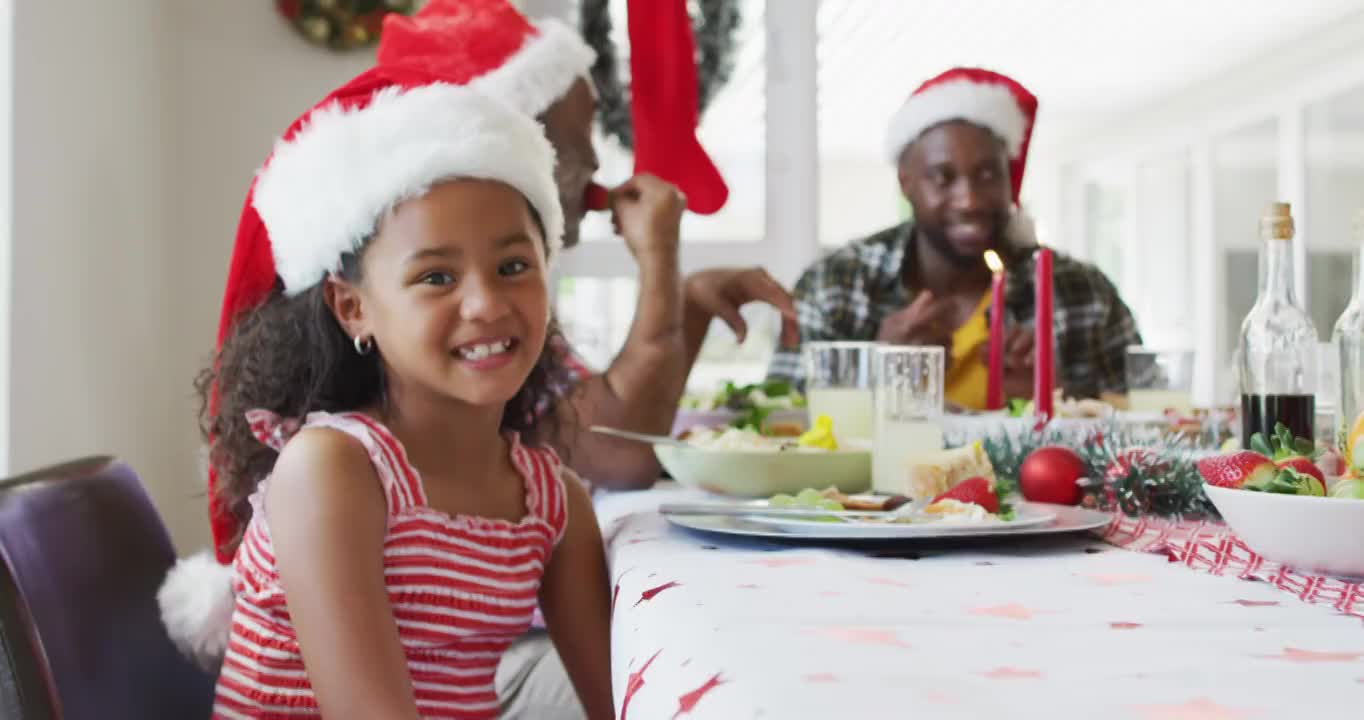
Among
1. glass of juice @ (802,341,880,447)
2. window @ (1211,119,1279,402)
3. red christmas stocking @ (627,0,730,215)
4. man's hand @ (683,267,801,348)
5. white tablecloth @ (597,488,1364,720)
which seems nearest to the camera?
white tablecloth @ (597,488,1364,720)

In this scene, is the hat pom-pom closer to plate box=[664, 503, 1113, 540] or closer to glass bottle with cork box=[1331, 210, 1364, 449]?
plate box=[664, 503, 1113, 540]

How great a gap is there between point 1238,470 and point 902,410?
47 cm

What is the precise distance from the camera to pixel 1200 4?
564cm

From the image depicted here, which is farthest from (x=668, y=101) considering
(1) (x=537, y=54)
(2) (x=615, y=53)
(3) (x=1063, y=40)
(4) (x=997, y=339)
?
(3) (x=1063, y=40)

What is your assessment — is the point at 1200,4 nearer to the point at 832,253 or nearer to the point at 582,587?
the point at 832,253

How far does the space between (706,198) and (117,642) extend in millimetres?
1197

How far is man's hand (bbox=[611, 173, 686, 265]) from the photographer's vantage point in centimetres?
161

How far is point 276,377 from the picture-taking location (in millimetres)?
1145

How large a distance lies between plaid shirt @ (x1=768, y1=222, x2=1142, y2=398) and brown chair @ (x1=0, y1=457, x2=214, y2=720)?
1557 mm

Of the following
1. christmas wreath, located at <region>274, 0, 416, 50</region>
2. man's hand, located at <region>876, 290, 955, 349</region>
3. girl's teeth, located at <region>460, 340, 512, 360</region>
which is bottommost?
girl's teeth, located at <region>460, 340, 512, 360</region>

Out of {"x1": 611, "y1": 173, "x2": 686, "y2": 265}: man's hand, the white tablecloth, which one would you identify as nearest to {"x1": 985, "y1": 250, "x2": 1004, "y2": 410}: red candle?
{"x1": 611, "y1": 173, "x2": 686, "y2": 265}: man's hand

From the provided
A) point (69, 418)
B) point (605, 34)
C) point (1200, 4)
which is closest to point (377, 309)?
point (69, 418)

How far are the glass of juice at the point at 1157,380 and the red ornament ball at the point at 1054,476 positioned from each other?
0.52 m

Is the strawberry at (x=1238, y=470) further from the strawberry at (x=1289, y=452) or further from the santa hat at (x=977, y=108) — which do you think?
the santa hat at (x=977, y=108)
